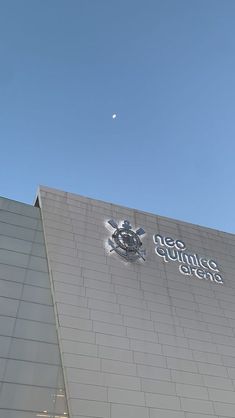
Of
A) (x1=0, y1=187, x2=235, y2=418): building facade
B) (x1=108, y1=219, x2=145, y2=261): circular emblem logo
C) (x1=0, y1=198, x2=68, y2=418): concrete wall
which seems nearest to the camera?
(x1=0, y1=198, x2=68, y2=418): concrete wall

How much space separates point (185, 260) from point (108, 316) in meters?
7.03

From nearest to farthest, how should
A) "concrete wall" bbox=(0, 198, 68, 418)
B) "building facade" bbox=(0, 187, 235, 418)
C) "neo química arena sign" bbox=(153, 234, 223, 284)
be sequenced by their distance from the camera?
"concrete wall" bbox=(0, 198, 68, 418)
"building facade" bbox=(0, 187, 235, 418)
"neo química arena sign" bbox=(153, 234, 223, 284)

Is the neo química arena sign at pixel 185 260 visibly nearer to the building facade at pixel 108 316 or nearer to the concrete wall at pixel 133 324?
the building facade at pixel 108 316

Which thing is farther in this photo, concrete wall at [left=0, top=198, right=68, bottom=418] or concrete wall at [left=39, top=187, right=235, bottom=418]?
concrete wall at [left=39, top=187, right=235, bottom=418]

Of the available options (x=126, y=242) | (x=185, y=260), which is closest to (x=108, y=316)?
(x=126, y=242)

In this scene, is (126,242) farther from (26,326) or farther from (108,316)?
(26,326)

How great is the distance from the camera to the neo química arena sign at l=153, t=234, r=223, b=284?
21.9 m

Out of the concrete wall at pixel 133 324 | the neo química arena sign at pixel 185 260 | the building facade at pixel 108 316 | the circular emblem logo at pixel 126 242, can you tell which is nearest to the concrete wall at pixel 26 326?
the building facade at pixel 108 316

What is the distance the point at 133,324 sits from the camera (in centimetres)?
1759

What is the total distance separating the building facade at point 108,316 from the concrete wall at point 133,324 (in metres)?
0.05

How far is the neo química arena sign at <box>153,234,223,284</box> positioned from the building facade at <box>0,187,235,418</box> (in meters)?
0.08

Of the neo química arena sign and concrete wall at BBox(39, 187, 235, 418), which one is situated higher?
the neo química arena sign

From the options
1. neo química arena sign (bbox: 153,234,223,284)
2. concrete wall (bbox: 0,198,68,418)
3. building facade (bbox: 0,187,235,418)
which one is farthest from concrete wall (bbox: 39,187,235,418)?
concrete wall (bbox: 0,198,68,418)

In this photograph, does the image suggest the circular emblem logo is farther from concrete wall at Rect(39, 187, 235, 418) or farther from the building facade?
concrete wall at Rect(39, 187, 235, 418)
